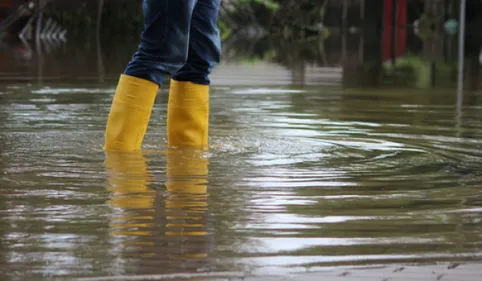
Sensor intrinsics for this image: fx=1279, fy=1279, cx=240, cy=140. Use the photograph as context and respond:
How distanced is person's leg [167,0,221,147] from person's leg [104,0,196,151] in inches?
10.3

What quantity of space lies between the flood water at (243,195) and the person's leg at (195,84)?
0.10 m

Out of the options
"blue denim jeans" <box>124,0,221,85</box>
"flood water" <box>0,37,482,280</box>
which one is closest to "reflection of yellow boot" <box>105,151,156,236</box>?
"flood water" <box>0,37,482,280</box>

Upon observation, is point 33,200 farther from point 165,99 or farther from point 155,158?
point 165,99

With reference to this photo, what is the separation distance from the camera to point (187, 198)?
3.43 m

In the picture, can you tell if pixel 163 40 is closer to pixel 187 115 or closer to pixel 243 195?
pixel 187 115

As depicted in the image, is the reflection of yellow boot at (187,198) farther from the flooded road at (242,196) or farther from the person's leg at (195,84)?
the person's leg at (195,84)

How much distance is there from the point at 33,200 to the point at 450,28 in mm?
28627

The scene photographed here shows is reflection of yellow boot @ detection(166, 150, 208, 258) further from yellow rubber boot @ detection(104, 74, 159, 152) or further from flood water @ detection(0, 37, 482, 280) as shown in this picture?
yellow rubber boot @ detection(104, 74, 159, 152)

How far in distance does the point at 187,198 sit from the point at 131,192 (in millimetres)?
195

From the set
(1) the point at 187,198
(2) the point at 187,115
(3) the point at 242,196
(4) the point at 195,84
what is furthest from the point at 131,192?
(4) the point at 195,84

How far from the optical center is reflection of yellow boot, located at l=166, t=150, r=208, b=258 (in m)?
2.88

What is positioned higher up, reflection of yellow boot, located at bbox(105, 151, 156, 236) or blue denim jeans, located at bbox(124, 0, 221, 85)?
blue denim jeans, located at bbox(124, 0, 221, 85)

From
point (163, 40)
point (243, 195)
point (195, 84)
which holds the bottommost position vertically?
point (243, 195)

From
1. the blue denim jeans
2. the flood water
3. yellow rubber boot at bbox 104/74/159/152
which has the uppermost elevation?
the blue denim jeans
